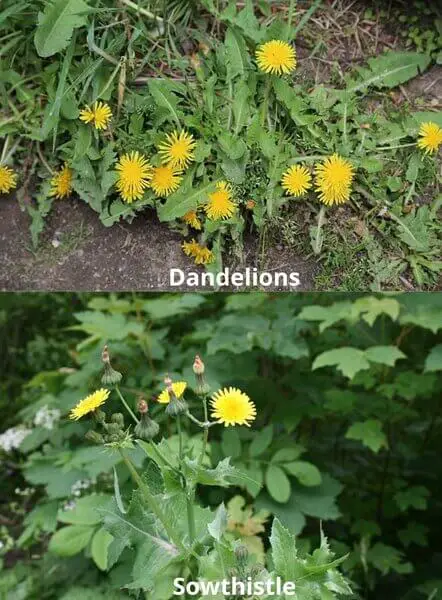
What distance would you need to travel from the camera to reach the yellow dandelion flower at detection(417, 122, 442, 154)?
5.15 feet

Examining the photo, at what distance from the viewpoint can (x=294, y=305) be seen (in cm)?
146

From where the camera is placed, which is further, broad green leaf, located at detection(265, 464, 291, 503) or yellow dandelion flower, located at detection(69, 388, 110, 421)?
broad green leaf, located at detection(265, 464, 291, 503)

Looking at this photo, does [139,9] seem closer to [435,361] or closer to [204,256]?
[204,256]

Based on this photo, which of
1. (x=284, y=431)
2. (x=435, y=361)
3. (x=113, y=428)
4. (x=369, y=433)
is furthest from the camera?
(x=284, y=431)

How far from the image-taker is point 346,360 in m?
1.29

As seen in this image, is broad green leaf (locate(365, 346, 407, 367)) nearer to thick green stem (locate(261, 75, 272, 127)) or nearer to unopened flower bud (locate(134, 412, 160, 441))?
thick green stem (locate(261, 75, 272, 127))

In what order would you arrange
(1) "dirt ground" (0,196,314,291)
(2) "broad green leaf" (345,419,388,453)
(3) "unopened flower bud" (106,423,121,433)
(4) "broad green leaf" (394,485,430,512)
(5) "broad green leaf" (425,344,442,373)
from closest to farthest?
(3) "unopened flower bud" (106,423,121,433)
(5) "broad green leaf" (425,344,442,373)
(2) "broad green leaf" (345,419,388,453)
(4) "broad green leaf" (394,485,430,512)
(1) "dirt ground" (0,196,314,291)

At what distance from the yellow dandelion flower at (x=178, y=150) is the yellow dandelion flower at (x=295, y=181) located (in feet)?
0.57

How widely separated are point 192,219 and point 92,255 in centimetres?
21

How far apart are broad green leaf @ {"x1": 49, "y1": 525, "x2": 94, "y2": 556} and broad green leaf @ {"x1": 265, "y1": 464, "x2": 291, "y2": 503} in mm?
282

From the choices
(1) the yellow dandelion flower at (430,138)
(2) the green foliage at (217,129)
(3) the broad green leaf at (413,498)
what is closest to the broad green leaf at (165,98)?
(2) the green foliage at (217,129)

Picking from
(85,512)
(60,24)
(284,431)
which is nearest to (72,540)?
(85,512)

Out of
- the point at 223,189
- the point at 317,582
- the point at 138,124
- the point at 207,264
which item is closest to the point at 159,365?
the point at 207,264

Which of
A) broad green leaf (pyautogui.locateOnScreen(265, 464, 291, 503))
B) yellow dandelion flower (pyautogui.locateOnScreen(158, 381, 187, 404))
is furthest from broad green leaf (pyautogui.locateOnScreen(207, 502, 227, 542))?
broad green leaf (pyautogui.locateOnScreen(265, 464, 291, 503))
